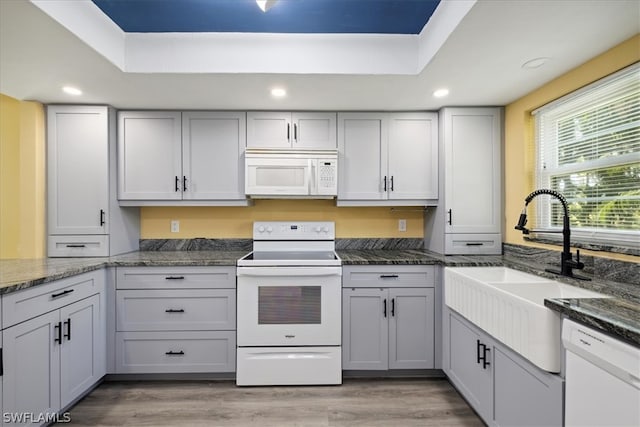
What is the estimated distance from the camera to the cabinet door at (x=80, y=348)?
190 cm

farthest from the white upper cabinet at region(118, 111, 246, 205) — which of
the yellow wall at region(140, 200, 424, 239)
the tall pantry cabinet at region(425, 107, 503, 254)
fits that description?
the tall pantry cabinet at region(425, 107, 503, 254)

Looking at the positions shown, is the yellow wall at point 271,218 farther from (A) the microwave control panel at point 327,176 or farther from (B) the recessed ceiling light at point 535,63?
(B) the recessed ceiling light at point 535,63

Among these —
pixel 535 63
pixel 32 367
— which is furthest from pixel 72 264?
pixel 535 63

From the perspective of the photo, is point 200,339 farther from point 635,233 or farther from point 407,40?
point 635,233

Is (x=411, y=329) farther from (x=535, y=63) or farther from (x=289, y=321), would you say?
(x=535, y=63)

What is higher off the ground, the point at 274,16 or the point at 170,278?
the point at 274,16

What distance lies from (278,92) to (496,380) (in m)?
2.20

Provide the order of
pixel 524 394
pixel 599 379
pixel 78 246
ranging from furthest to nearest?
pixel 78 246 < pixel 524 394 < pixel 599 379

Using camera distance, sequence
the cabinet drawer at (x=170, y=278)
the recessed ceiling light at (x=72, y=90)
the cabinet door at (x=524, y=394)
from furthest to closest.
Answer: the cabinet drawer at (x=170, y=278) → the recessed ceiling light at (x=72, y=90) → the cabinet door at (x=524, y=394)

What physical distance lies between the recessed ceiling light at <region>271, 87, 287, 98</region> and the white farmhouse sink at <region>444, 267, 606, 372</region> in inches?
67.0

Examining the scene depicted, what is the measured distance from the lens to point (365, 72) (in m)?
1.97

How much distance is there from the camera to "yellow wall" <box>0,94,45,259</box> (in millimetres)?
2438

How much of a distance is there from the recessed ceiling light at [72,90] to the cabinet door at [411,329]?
8.65 ft

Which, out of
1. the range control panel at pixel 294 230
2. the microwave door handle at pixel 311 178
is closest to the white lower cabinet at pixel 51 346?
the range control panel at pixel 294 230
